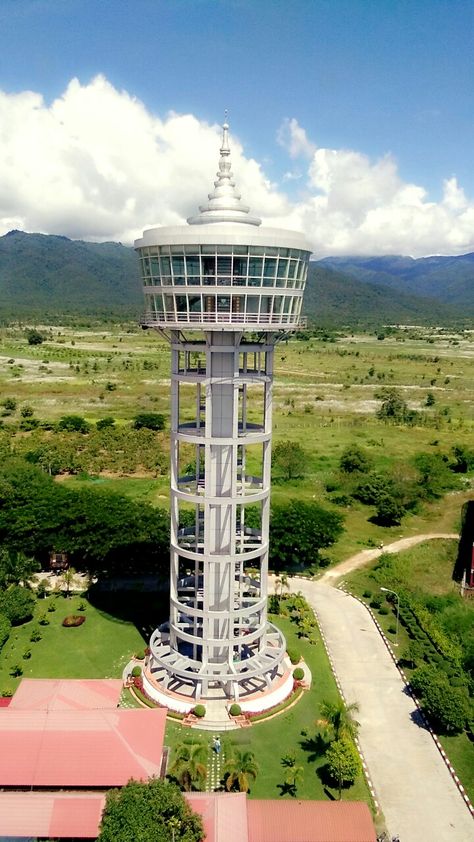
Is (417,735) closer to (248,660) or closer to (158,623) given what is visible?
(248,660)

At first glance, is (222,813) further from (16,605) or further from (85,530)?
(85,530)

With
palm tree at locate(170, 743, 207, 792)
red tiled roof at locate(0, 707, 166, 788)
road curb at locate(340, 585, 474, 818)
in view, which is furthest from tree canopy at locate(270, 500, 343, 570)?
red tiled roof at locate(0, 707, 166, 788)

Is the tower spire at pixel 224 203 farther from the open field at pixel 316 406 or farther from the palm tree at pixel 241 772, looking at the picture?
the open field at pixel 316 406

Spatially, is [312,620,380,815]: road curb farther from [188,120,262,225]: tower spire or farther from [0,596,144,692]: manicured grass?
[188,120,262,225]: tower spire

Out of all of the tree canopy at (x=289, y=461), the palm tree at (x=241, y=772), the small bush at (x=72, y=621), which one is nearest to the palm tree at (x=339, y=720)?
the palm tree at (x=241, y=772)

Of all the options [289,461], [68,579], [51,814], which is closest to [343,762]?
[51,814]

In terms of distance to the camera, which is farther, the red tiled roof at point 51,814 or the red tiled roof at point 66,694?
the red tiled roof at point 66,694

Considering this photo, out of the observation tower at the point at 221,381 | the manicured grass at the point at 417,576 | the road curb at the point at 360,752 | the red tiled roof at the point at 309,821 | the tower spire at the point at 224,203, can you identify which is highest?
the tower spire at the point at 224,203
